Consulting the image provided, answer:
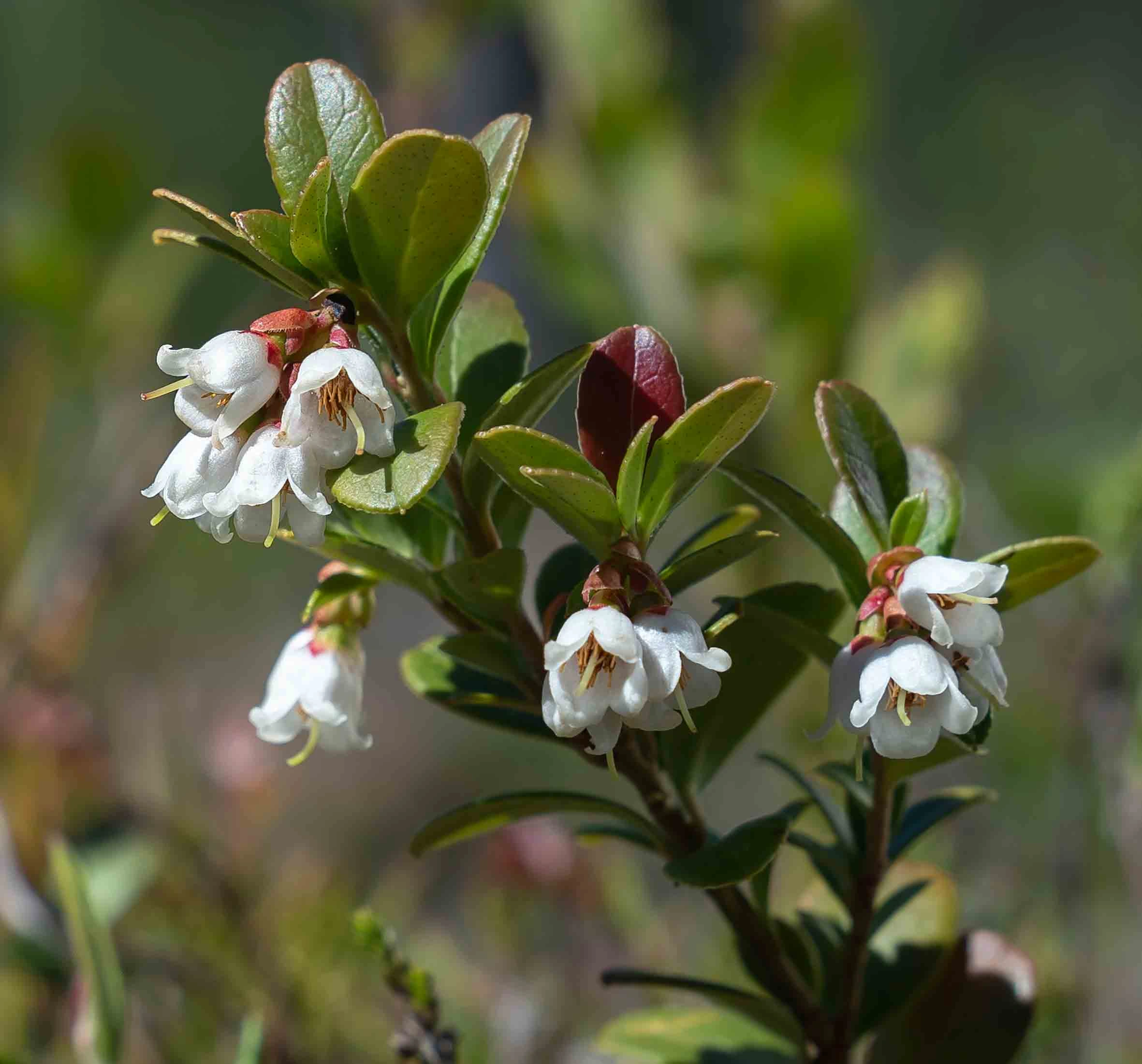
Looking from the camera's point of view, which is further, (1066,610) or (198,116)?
(198,116)

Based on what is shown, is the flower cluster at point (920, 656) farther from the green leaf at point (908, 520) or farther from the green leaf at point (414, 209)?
the green leaf at point (414, 209)

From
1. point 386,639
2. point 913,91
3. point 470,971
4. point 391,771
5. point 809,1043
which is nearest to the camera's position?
point 809,1043

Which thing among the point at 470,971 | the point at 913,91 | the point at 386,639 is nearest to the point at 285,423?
the point at 470,971

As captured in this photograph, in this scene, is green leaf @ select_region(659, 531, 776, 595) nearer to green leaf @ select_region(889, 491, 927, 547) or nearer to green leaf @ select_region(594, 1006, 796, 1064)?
green leaf @ select_region(889, 491, 927, 547)

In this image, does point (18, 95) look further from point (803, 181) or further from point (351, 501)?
point (351, 501)

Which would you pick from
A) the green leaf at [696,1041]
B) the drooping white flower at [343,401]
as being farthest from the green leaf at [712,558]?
the green leaf at [696,1041]

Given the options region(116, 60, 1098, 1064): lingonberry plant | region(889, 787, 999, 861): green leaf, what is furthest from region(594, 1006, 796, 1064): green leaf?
region(889, 787, 999, 861): green leaf

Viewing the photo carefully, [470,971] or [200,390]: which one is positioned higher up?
[200,390]
